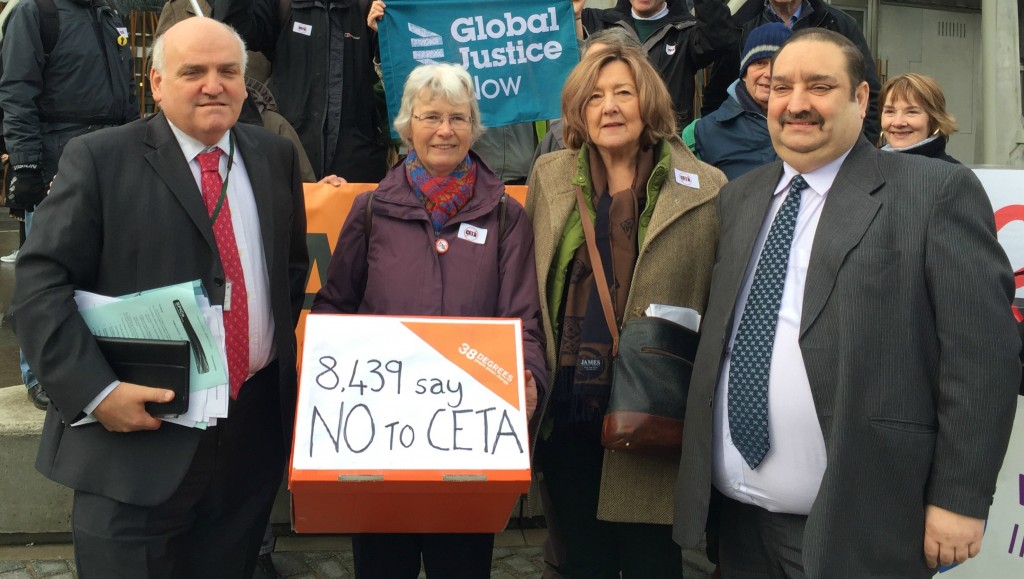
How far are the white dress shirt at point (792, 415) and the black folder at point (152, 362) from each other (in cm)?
158

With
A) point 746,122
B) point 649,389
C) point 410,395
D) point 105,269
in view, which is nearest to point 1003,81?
point 746,122

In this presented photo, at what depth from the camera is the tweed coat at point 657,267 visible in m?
3.03

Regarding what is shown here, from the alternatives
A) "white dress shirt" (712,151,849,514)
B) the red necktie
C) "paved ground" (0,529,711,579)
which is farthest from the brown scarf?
"paved ground" (0,529,711,579)

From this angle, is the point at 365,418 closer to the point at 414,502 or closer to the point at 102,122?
the point at 414,502

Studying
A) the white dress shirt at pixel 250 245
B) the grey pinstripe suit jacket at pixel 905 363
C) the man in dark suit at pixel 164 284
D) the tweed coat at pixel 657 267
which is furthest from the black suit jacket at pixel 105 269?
the grey pinstripe suit jacket at pixel 905 363

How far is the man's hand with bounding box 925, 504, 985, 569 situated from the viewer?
2.33 m

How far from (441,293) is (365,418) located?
61 centimetres

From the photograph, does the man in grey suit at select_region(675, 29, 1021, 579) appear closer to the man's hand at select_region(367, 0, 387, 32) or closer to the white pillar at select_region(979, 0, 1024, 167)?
the man's hand at select_region(367, 0, 387, 32)

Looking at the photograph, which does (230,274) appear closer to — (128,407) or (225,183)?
(225,183)

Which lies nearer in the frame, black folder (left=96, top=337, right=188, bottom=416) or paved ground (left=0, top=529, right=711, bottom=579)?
black folder (left=96, top=337, right=188, bottom=416)

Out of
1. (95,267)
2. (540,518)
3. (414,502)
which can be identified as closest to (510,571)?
(540,518)

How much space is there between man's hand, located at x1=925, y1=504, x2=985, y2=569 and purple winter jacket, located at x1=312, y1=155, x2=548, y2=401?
120 cm

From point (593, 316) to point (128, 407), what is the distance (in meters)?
1.47

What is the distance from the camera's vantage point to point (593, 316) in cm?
307
